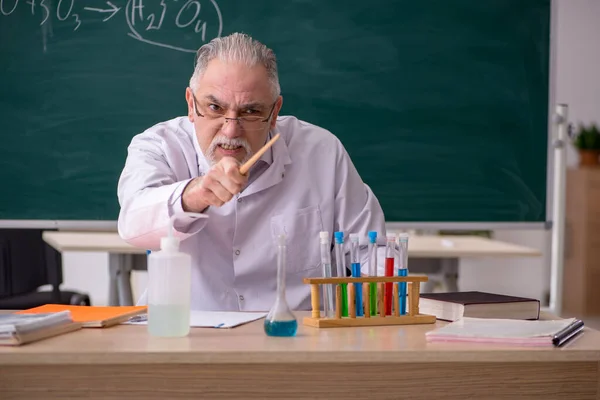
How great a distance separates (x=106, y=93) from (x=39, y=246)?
23.3 inches

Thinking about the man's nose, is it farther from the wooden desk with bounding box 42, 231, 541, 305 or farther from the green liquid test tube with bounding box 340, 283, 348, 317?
the wooden desk with bounding box 42, 231, 541, 305

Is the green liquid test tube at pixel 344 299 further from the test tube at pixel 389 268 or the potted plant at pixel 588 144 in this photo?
the potted plant at pixel 588 144

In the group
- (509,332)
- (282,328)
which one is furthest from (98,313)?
(509,332)

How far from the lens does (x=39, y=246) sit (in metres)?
2.74

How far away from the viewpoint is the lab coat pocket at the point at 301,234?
196 centimetres

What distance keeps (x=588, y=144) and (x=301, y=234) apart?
4312mm

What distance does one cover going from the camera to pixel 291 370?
114cm

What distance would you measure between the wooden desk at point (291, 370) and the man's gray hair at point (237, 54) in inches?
34.6

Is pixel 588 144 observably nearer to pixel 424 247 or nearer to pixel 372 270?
pixel 424 247

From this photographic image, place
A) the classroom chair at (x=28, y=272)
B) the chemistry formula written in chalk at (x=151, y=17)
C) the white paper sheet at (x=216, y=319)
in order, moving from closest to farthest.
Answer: the white paper sheet at (x=216, y=319), the classroom chair at (x=28, y=272), the chemistry formula written in chalk at (x=151, y=17)

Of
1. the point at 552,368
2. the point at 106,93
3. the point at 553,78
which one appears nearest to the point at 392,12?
the point at 553,78

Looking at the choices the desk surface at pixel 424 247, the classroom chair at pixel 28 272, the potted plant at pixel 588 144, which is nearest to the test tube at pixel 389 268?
the classroom chair at pixel 28 272

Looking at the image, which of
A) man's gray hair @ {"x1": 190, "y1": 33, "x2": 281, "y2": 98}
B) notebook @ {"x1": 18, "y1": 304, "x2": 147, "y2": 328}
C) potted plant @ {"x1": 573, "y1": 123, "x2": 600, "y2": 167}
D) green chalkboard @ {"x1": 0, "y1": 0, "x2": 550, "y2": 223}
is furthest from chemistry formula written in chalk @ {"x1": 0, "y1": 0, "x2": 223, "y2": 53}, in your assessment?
potted plant @ {"x1": 573, "y1": 123, "x2": 600, "y2": 167}

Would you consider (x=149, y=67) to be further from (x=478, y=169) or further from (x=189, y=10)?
(x=478, y=169)
